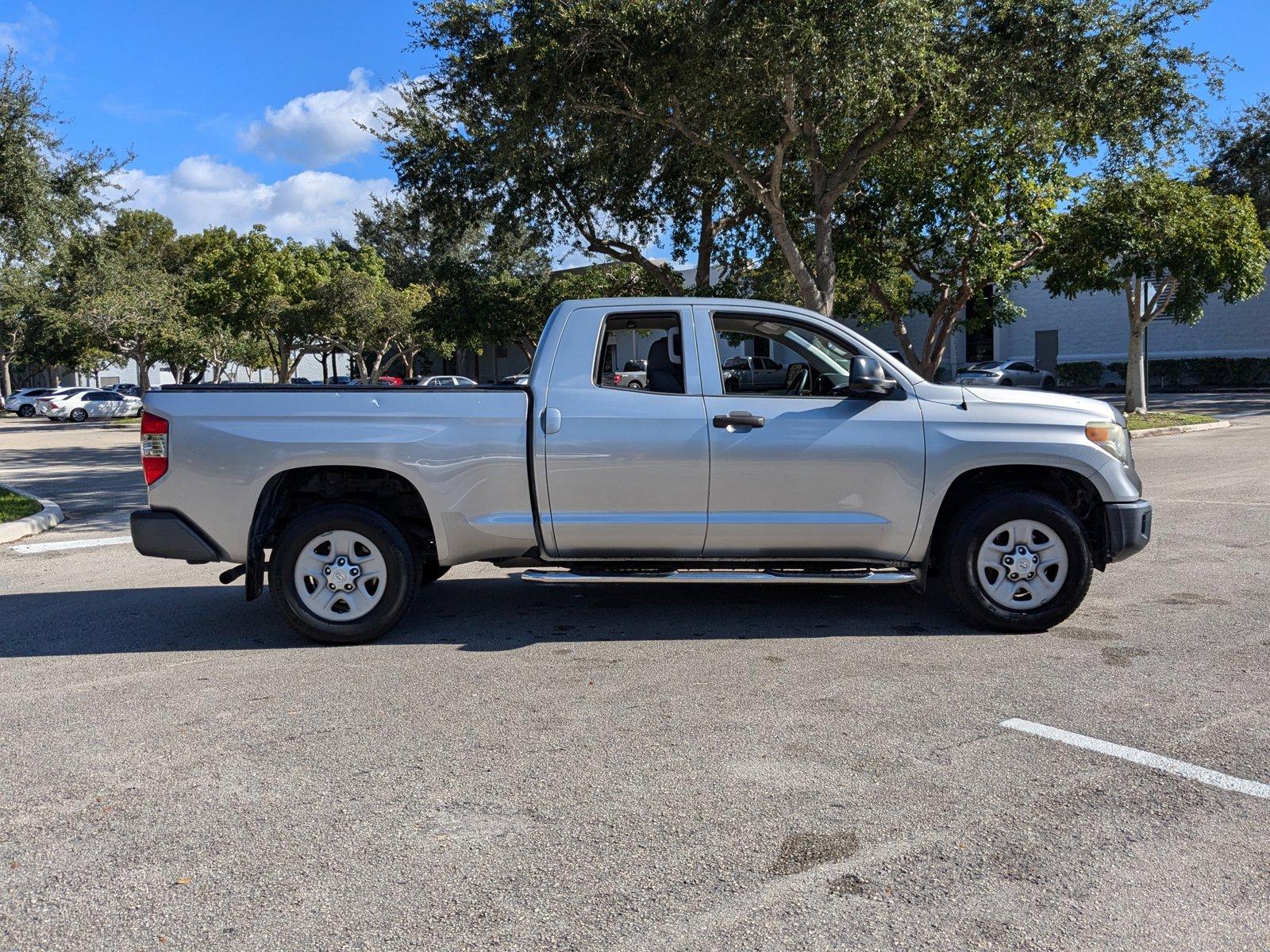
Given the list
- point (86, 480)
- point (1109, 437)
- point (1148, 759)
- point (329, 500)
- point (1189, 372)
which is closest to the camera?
point (1148, 759)

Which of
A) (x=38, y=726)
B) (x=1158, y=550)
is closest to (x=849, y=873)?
(x=38, y=726)

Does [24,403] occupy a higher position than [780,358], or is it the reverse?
[24,403]

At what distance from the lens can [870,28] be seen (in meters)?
13.8

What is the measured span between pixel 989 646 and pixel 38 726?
487cm

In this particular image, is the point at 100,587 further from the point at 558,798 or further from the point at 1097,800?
the point at 1097,800

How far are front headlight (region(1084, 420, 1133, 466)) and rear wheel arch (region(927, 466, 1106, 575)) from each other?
220 mm

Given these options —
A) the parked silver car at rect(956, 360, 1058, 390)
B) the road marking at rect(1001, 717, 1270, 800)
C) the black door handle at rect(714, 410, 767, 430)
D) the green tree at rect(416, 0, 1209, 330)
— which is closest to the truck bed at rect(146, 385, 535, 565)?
the black door handle at rect(714, 410, 767, 430)

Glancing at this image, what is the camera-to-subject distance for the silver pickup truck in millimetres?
6000

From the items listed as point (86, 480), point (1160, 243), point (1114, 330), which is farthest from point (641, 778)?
point (1114, 330)

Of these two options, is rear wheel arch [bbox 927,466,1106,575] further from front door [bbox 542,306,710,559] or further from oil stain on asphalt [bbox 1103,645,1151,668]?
front door [bbox 542,306,710,559]

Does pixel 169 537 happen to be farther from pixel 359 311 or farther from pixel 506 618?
pixel 359 311

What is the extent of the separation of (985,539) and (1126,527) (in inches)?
32.0

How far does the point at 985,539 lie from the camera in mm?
6086

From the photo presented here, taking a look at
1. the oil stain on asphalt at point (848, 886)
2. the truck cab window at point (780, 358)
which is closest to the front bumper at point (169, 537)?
the truck cab window at point (780, 358)
